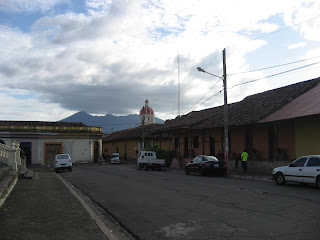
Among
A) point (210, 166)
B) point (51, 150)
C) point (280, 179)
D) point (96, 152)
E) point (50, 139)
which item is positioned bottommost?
point (280, 179)

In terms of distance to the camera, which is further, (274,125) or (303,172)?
(274,125)

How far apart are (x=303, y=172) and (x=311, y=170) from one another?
0.41 meters

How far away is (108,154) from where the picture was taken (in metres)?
67.8

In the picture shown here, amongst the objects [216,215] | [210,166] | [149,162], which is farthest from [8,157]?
[216,215]

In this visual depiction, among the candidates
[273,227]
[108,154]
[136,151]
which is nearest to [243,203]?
[273,227]

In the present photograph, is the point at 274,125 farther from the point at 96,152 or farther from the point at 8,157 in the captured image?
the point at 96,152

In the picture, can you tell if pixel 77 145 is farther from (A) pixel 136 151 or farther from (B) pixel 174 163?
(B) pixel 174 163

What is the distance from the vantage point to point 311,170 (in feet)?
43.7

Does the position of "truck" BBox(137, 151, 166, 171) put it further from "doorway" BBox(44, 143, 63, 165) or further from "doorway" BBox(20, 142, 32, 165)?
"doorway" BBox(20, 142, 32, 165)

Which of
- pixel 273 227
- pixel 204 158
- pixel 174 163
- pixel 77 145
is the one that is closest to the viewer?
pixel 273 227

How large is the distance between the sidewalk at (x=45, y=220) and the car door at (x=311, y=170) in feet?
32.0

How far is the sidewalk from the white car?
9.76 meters

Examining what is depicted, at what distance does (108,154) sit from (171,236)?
63.1 metres

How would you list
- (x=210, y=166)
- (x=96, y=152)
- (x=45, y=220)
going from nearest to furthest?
(x=45, y=220)
(x=210, y=166)
(x=96, y=152)
